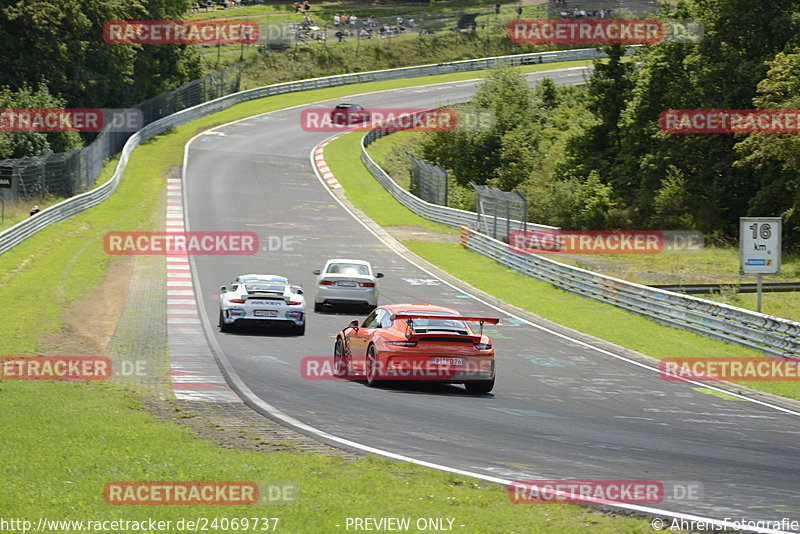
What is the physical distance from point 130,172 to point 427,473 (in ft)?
162

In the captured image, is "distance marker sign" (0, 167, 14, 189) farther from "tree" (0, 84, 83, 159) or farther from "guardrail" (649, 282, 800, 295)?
"guardrail" (649, 282, 800, 295)

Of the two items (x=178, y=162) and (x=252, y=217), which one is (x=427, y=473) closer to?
(x=252, y=217)

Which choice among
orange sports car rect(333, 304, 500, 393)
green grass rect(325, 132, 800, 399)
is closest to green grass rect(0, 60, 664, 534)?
orange sports car rect(333, 304, 500, 393)

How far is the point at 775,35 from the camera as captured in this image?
46.3m

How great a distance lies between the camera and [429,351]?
51.5ft

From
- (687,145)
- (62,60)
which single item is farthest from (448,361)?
(62,60)

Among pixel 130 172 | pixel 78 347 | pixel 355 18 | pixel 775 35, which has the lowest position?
pixel 78 347

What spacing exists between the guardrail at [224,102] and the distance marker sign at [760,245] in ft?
82.5

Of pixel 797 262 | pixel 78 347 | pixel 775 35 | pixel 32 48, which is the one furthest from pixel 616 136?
pixel 78 347

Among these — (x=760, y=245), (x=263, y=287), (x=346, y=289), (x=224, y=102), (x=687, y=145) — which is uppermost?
(x=224, y=102)

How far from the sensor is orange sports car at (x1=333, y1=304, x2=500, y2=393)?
1573 cm

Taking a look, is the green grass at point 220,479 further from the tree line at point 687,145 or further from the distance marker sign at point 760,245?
Answer: the tree line at point 687,145

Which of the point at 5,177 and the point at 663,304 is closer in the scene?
the point at 663,304

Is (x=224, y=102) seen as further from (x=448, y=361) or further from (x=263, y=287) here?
(x=448, y=361)
